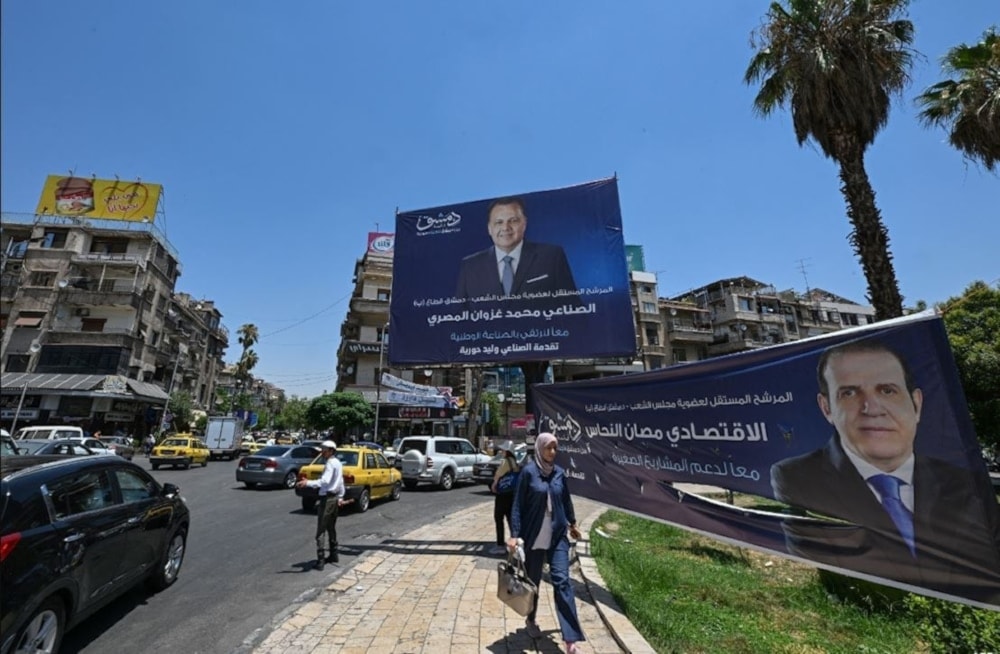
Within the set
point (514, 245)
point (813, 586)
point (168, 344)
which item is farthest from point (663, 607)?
point (168, 344)

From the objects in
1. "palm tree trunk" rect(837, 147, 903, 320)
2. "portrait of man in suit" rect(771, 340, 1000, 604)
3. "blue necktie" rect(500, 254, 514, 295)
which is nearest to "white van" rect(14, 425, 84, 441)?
"blue necktie" rect(500, 254, 514, 295)

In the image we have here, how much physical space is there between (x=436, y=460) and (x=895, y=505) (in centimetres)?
1529

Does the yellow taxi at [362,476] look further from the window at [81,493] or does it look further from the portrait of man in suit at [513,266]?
the window at [81,493]

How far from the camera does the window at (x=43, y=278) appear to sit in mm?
37094

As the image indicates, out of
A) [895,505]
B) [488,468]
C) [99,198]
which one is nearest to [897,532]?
[895,505]

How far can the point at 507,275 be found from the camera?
1013cm

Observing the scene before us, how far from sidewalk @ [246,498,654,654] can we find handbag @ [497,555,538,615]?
2.02 feet

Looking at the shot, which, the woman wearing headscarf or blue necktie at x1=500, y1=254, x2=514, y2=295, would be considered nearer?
the woman wearing headscarf

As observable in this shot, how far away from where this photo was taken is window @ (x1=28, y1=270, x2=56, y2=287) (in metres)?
37.1

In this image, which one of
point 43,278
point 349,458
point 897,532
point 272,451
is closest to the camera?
point 897,532

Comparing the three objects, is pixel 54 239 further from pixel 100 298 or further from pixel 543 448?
pixel 543 448

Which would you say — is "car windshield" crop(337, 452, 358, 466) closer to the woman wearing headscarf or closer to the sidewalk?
the sidewalk

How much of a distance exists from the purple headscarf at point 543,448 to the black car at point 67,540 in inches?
167

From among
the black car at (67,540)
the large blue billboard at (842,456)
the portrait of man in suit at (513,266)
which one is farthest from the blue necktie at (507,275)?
the black car at (67,540)
